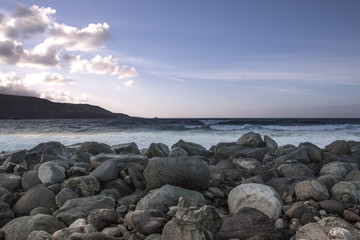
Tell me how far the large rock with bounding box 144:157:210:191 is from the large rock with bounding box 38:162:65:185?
4.96ft

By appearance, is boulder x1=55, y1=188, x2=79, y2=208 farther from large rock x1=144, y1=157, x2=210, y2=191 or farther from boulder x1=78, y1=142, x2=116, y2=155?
boulder x1=78, y1=142, x2=116, y2=155

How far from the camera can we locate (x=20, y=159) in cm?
721

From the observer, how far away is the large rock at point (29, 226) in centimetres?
339

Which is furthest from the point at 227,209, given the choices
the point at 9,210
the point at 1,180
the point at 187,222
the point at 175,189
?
the point at 1,180

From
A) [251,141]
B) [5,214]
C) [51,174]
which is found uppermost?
[251,141]

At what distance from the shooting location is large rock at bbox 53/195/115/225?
3.76m

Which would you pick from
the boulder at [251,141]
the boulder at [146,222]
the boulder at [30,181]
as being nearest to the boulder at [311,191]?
the boulder at [146,222]

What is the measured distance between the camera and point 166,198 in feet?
13.4

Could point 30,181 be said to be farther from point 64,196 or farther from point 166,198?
point 166,198

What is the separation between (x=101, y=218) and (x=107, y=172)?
159cm

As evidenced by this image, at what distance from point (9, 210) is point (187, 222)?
2854mm

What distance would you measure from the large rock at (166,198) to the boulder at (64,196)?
41.5 inches

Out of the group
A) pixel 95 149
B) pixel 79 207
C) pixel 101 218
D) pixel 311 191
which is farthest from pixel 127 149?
pixel 311 191

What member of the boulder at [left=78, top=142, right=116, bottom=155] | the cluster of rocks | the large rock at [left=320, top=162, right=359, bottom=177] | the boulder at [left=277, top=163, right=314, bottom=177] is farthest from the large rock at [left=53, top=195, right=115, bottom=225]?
the large rock at [left=320, top=162, right=359, bottom=177]
